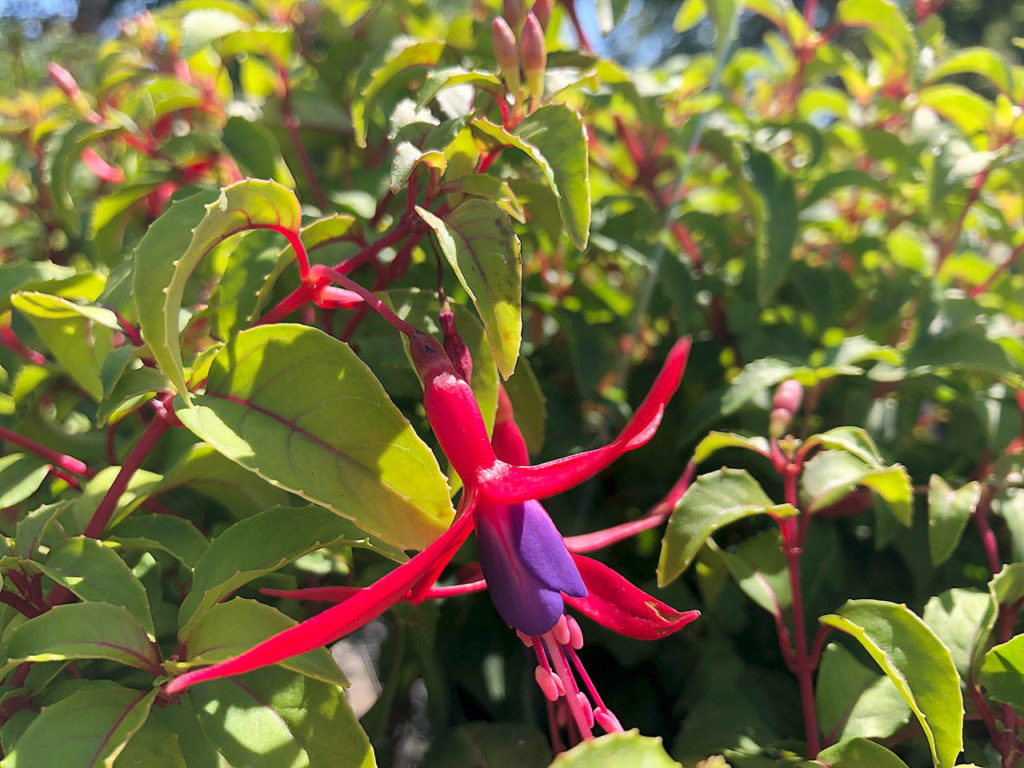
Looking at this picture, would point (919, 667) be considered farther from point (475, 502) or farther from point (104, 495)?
point (104, 495)

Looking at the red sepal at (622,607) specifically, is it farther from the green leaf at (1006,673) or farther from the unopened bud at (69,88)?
the unopened bud at (69,88)

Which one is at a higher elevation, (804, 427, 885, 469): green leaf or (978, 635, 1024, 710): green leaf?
(804, 427, 885, 469): green leaf

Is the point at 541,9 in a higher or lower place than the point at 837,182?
higher

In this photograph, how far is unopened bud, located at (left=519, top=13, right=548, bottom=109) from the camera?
0.41 m

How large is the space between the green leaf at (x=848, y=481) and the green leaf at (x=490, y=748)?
220 mm

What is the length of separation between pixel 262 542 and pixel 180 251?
0.43ft

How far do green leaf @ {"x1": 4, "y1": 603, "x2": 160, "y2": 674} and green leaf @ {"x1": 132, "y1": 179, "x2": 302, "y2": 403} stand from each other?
0.10 metres

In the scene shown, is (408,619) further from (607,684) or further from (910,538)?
(910,538)

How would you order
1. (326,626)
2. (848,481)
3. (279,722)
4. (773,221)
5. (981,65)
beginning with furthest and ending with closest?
A: (981,65), (773,221), (848,481), (279,722), (326,626)

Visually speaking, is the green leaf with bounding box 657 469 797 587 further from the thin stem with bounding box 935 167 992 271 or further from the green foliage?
the thin stem with bounding box 935 167 992 271

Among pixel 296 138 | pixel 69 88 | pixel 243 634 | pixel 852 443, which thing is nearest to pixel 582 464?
pixel 243 634

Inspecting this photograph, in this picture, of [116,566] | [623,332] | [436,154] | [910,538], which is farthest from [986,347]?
[116,566]

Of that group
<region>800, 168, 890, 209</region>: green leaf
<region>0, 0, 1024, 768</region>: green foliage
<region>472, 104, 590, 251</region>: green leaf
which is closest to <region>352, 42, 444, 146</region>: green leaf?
<region>0, 0, 1024, 768</region>: green foliage

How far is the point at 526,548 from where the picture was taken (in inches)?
12.5
